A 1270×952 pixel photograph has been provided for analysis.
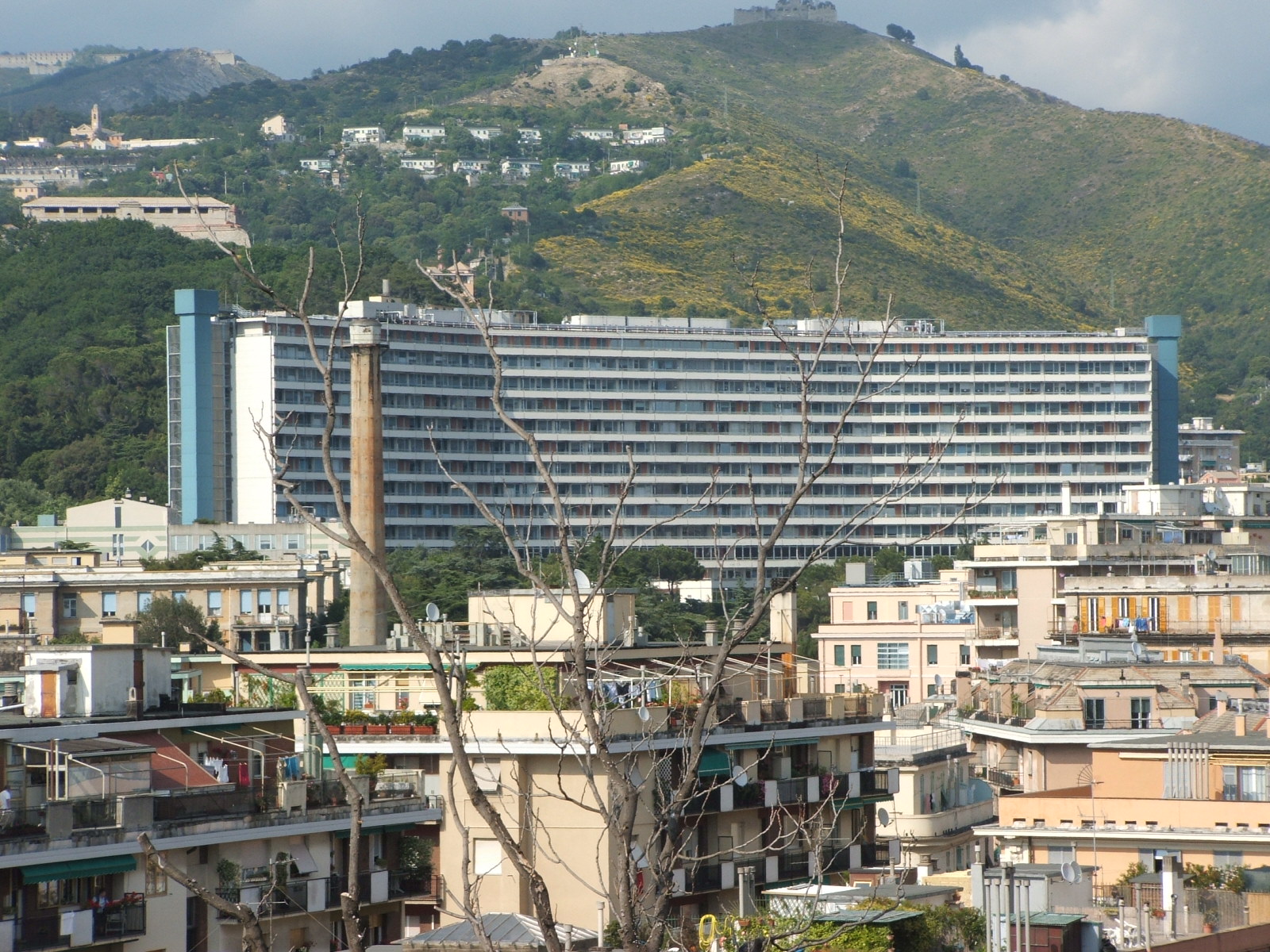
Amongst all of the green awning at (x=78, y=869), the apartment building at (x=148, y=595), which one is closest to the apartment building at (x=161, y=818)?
the green awning at (x=78, y=869)

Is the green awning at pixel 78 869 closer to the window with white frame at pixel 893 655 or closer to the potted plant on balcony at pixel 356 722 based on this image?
the potted plant on balcony at pixel 356 722

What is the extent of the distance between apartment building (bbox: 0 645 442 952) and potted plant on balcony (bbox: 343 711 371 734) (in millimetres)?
2201

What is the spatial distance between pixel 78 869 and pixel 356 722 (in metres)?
13.8

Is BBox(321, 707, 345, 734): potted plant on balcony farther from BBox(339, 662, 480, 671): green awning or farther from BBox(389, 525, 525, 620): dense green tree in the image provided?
BBox(389, 525, 525, 620): dense green tree

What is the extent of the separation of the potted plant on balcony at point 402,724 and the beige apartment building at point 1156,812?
11.6 m

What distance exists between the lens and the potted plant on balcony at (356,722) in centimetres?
4394

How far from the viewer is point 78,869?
3070 centimetres

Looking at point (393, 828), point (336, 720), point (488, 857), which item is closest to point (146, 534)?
point (336, 720)

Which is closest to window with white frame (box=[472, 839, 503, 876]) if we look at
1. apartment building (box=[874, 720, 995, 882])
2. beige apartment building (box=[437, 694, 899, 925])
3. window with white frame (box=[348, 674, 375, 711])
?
beige apartment building (box=[437, 694, 899, 925])

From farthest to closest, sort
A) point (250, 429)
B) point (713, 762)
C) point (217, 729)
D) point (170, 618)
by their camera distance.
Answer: point (250, 429), point (170, 618), point (713, 762), point (217, 729)

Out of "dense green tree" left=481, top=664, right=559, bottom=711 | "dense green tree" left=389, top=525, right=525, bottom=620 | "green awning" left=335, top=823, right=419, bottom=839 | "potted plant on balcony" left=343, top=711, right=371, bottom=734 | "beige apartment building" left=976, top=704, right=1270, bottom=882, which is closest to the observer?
"beige apartment building" left=976, top=704, right=1270, bottom=882

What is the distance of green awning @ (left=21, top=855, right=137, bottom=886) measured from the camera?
3014cm

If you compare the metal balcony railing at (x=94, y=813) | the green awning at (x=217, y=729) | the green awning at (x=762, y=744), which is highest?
the green awning at (x=217, y=729)

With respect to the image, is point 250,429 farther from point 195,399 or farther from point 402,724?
point 402,724
